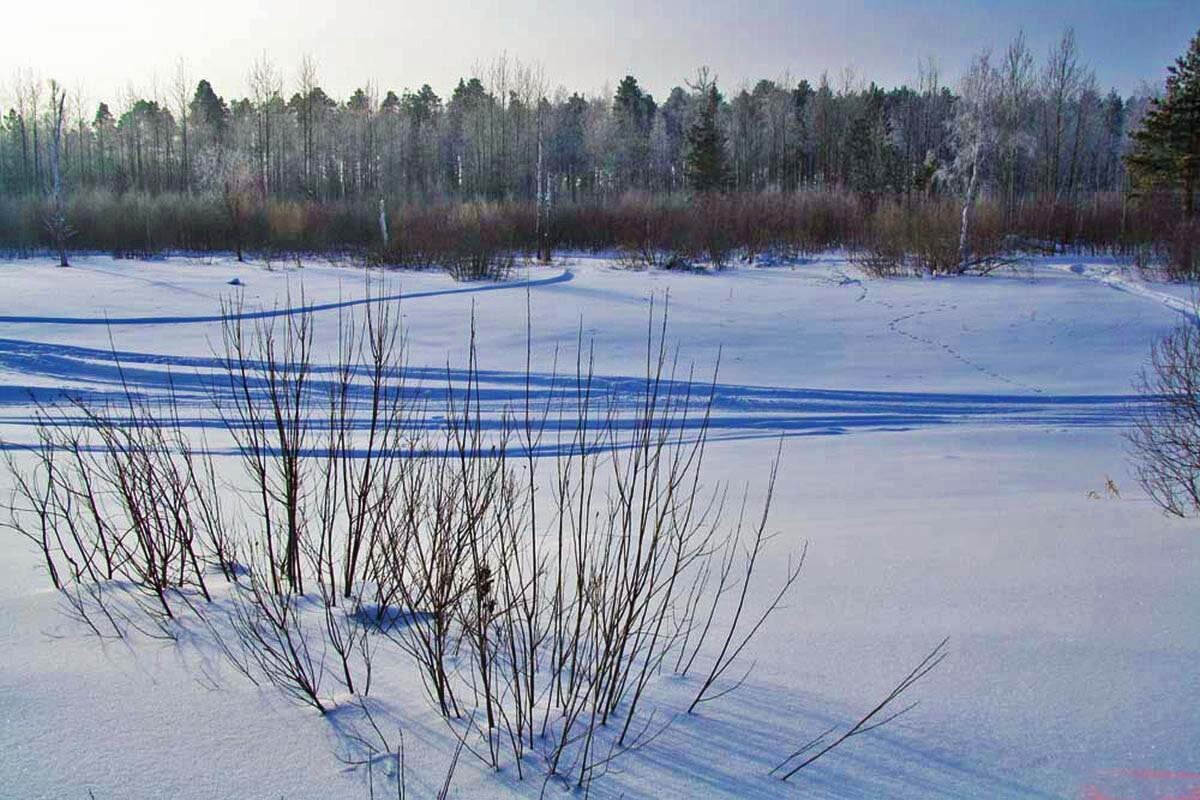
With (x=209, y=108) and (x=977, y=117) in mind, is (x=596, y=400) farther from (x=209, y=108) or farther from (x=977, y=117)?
(x=209, y=108)

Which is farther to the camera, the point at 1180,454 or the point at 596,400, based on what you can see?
the point at 596,400

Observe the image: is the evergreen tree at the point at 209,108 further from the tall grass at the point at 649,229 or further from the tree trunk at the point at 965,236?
the tree trunk at the point at 965,236

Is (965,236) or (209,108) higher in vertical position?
(209,108)

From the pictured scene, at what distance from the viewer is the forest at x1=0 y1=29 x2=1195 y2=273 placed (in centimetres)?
2586

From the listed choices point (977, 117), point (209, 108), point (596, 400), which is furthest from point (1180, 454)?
point (209, 108)

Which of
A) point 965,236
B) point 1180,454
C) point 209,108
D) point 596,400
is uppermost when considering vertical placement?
point 209,108

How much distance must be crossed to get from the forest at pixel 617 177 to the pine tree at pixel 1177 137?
46.1 inches

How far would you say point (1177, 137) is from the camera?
29.4 m

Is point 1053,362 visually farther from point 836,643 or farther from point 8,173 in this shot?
point 8,173

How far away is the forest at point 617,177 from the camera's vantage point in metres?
25.9

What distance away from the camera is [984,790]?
249 centimetres

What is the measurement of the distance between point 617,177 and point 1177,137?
34.9 meters

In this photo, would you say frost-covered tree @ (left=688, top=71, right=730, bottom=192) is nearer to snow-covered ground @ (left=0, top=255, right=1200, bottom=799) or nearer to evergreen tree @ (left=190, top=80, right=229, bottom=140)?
snow-covered ground @ (left=0, top=255, right=1200, bottom=799)

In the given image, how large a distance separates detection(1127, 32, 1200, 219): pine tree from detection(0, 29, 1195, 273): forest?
Answer: 1171mm
